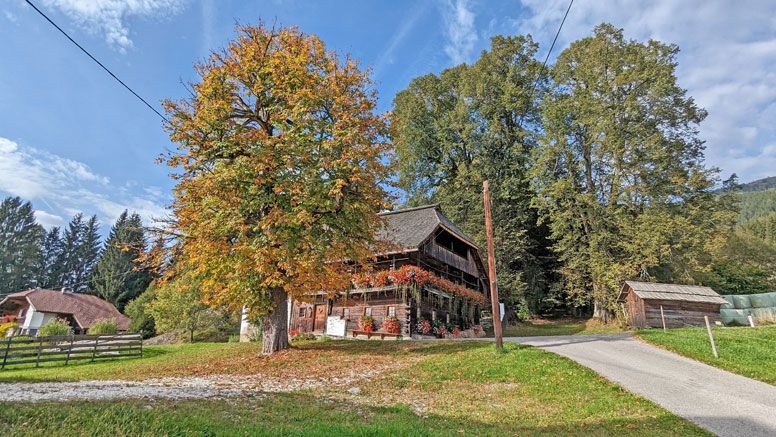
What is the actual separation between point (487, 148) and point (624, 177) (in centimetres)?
1382

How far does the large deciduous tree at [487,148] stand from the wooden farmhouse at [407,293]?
9963mm

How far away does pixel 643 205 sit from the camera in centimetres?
3350

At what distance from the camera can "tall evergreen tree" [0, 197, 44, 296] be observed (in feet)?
219

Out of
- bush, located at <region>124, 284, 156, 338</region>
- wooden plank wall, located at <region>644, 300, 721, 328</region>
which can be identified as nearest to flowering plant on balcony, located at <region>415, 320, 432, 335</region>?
wooden plank wall, located at <region>644, 300, 721, 328</region>

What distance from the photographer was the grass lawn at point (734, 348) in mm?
12945

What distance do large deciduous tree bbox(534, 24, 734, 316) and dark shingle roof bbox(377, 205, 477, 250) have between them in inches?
484

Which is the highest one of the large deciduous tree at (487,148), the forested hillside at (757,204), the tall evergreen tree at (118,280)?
the forested hillside at (757,204)

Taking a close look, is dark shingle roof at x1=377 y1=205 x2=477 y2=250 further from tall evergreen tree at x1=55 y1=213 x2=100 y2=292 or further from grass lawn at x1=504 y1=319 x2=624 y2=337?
tall evergreen tree at x1=55 y1=213 x2=100 y2=292

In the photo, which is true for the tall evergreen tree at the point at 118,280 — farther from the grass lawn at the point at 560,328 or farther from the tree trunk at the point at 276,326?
the grass lawn at the point at 560,328

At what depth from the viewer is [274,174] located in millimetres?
15359

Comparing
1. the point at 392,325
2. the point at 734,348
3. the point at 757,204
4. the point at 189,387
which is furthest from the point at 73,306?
the point at 757,204

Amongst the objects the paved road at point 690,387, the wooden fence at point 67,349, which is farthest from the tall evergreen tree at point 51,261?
the paved road at point 690,387

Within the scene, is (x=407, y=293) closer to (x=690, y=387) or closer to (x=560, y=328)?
(x=690, y=387)

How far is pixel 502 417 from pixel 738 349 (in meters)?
12.6
